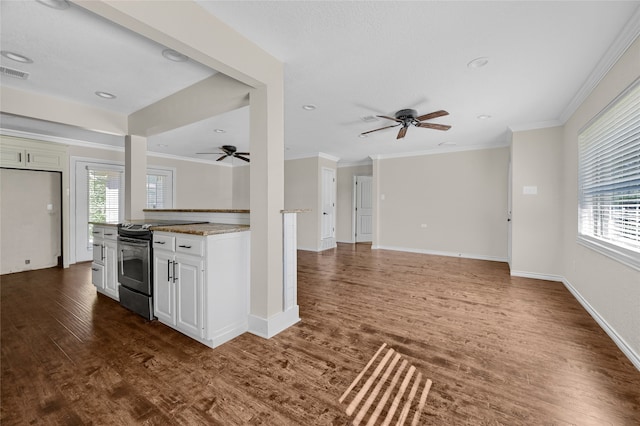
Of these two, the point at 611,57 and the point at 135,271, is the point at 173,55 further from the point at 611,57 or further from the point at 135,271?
the point at 611,57

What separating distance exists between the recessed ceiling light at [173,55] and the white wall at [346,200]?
614 cm

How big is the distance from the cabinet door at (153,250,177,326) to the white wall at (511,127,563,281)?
16.5 ft

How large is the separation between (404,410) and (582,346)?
1.88 m

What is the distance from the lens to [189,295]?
7.55 feet

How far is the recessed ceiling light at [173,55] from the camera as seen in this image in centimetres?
231

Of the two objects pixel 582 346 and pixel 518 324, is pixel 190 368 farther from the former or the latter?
pixel 582 346

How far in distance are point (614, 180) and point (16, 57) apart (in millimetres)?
5635

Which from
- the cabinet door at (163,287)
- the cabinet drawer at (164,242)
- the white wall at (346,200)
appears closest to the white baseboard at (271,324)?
the cabinet door at (163,287)


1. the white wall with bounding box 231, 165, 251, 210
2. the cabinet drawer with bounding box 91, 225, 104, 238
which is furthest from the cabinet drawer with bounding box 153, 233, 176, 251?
the white wall with bounding box 231, 165, 251, 210

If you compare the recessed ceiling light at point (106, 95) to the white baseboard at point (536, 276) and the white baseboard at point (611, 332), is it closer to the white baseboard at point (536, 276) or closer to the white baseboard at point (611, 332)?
the white baseboard at point (611, 332)

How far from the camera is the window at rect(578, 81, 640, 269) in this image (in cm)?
220

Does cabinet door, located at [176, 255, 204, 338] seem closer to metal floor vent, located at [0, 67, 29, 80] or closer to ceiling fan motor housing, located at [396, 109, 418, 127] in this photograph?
metal floor vent, located at [0, 67, 29, 80]

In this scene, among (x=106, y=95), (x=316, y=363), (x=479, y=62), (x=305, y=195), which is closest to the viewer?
(x=316, y=363)

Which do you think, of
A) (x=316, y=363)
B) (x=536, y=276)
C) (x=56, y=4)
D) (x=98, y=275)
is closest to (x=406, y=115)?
(x=316, y=363)
